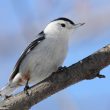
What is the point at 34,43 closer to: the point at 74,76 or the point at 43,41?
the point at 43,41

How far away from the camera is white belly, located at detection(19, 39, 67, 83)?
6.20ft

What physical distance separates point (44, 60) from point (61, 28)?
364mm

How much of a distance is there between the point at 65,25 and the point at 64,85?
75cm

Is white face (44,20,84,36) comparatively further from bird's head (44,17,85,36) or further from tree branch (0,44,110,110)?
tree branch (0,44,110,110)

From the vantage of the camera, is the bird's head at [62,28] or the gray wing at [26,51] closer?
the gray wing at [26,51]

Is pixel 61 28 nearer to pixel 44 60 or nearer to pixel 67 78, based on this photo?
pixel 44 60

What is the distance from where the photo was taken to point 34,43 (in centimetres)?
203

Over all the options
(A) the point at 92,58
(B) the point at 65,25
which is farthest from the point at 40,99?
(B) the point at 65,25

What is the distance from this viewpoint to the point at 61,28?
7.20 feet

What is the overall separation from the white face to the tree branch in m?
0.57

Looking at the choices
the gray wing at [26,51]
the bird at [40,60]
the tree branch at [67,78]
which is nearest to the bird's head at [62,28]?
the bird at [40,60]

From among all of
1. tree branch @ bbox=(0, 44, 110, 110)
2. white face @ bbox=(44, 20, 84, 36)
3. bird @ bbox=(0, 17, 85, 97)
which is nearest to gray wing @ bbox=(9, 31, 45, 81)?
bird @ bbox=(0, 17, 85, 97)

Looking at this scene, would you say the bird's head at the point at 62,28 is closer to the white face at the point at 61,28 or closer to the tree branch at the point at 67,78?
the white face at the point at 61,28

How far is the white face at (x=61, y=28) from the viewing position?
6.98ft
